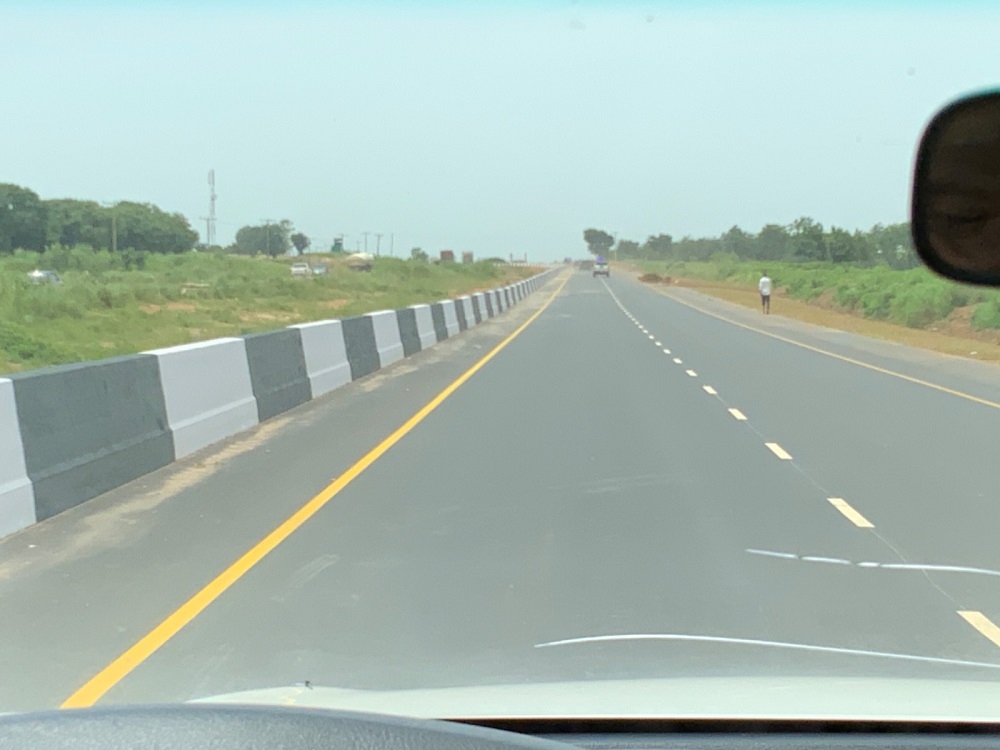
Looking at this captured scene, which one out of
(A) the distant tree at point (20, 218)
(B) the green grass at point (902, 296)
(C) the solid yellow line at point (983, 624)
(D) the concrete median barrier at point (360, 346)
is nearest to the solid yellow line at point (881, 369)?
(B) the green grass at point (902, 296)

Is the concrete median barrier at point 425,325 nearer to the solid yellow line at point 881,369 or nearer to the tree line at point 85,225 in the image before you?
the solid yellow line at point 881,369

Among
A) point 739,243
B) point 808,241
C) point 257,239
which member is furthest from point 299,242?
point 808,241

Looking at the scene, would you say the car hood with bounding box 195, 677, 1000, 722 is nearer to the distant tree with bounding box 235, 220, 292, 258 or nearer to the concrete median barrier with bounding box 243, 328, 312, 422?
the concrete median barrier with bounding box 243, 328, 312, 422

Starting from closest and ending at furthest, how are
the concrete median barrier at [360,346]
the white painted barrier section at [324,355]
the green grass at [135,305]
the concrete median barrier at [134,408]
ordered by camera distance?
the concrete median barrier at [134,408] < the white painted barrier section at [324,355] < the concrete median barrier at [360,346] < the green grass at [135,305]

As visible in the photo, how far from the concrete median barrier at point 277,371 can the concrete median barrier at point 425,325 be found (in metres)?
10.9

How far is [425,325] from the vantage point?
28703 millimetres

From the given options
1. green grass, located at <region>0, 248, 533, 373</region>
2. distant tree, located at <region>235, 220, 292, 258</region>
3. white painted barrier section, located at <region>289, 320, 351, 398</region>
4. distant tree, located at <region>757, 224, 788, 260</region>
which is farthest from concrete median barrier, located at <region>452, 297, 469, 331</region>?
distant tree, located at <region>235, 220, 292, 258</region>

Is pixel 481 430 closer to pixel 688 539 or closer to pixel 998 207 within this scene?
pixel 688 539

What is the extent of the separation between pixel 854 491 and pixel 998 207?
7.17 meters

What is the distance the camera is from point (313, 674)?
5312 mm

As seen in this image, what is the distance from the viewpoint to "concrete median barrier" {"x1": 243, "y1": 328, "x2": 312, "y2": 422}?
46.6 feet

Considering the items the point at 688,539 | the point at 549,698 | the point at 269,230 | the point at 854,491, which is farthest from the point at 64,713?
the point at 269,230

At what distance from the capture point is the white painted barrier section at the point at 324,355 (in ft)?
55.3

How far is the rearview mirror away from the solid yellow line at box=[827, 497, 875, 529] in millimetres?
5575
